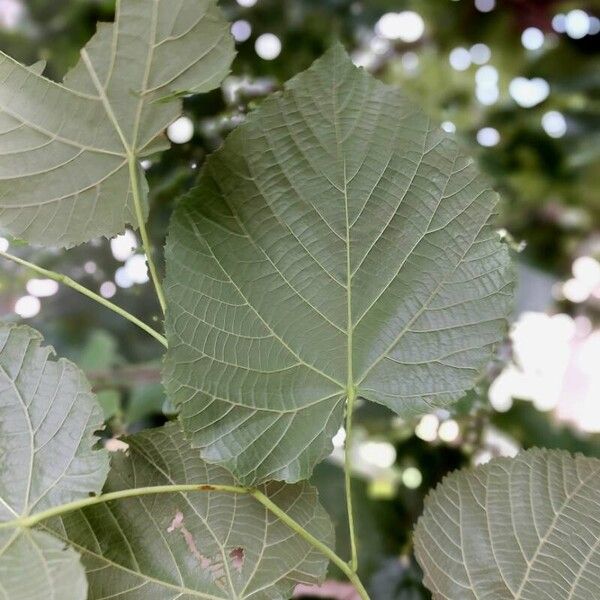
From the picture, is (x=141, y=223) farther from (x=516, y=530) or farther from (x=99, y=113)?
(x=516, y=530)

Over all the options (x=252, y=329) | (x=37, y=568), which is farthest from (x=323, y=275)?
(x=37, y=568)

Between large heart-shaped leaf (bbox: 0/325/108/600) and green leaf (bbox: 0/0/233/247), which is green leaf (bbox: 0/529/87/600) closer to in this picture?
large heart-shaped leaf (bbox: 0/325/108/600)

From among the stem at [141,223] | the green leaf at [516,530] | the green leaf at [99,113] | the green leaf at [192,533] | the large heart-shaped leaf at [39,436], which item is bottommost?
the green leaf at [516,530]

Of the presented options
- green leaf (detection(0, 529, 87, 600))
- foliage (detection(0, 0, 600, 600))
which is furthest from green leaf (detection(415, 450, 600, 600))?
green leaf (detection(0, 529, 87, 600))

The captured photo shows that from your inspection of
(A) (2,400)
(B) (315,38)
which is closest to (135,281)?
(A) (2,400)

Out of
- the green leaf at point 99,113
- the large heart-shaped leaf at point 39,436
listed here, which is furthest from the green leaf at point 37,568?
the green leaf at point 99,113

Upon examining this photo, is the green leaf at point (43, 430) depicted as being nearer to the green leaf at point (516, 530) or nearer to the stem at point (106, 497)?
the stem at point (106, 497)

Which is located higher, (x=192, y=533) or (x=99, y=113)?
(x=99, y=113)
